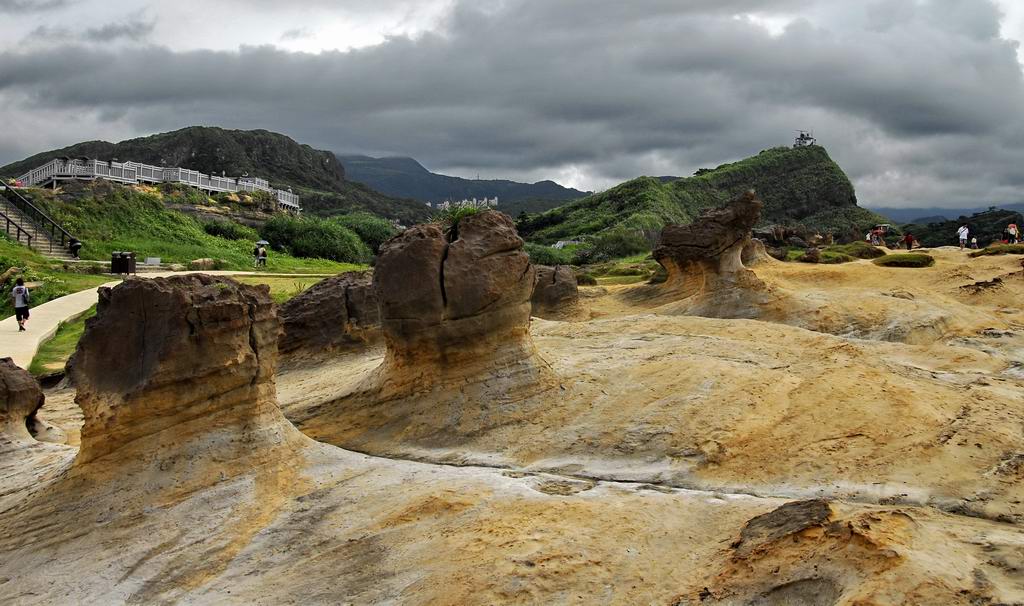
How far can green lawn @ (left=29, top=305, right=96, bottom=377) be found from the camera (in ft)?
48.1

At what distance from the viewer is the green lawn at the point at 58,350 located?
14672mm

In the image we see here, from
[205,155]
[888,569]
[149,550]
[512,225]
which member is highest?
[205,155]

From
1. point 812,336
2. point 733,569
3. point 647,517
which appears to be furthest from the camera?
point 812,336

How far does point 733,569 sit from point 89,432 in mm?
5699

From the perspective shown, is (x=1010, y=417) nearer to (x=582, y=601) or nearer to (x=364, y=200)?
(x=582, y=601)

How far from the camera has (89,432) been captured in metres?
7.60

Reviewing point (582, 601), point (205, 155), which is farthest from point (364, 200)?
point (582, 601)

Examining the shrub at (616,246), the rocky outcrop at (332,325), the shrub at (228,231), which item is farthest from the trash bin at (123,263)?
the shrub at (616,246)

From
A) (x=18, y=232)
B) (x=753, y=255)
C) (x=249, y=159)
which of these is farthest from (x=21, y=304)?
(x=249, y=159)

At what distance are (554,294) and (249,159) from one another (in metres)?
74.7

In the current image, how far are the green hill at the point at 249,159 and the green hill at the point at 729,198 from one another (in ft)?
65.7

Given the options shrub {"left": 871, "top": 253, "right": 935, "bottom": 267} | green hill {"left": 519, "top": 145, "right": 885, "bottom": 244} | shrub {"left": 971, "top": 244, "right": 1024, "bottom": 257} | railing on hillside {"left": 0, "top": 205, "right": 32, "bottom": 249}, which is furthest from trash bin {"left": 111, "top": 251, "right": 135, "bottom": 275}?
green hill {"left": 519, "top": 145, "right": 885, "bottom": 244}

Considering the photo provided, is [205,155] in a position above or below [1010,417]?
above

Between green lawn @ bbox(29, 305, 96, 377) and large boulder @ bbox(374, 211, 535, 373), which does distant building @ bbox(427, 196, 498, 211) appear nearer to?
large boulder @ bbox(374, 211, 535, 373)
